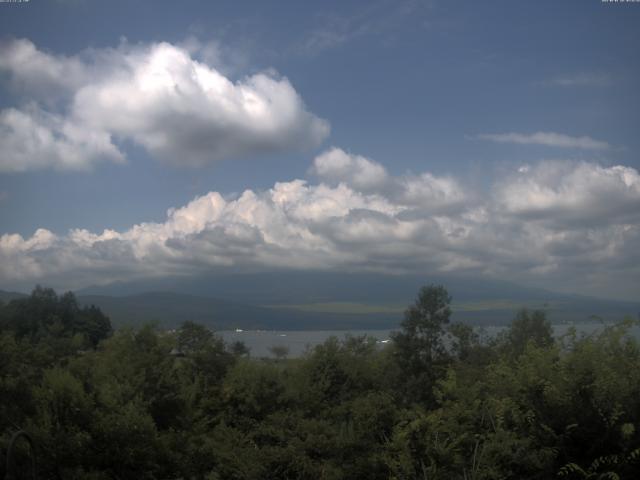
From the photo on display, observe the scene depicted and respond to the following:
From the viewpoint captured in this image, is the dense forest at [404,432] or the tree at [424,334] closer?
the dense forest at [404,432]

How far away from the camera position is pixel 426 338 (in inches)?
1196

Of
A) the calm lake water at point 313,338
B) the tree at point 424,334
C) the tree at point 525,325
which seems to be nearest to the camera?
the calm lake water at point 313,338

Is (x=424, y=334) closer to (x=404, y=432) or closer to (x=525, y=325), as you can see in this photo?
(x=525, y=325)

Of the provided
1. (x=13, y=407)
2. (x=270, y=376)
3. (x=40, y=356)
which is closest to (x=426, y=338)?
(x=270, y=376)

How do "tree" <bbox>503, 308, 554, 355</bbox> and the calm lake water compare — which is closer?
the calm lake water

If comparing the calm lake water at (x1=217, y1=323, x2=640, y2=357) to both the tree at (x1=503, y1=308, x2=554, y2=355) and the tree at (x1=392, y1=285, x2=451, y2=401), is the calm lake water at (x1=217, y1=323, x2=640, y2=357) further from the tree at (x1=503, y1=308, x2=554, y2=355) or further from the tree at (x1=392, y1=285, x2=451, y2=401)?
the tree at (x1=392, y1=285, x2=451, y2=401)

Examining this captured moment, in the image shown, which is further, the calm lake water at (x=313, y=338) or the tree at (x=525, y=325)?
the tree at (x=525, y=325)

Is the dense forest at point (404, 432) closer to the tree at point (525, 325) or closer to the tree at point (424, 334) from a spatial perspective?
the tree at point (424, 334)

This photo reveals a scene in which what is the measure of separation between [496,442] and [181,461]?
6.10 metres

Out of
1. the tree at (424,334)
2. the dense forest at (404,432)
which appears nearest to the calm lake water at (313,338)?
the dense forest at (404,432)

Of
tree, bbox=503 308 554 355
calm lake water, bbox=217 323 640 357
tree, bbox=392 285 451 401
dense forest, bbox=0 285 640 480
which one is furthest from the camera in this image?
tree, bbox=503 308 554 355

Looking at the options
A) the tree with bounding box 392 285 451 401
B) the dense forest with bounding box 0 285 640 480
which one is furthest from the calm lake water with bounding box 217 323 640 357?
the tree with bounding box 392 285 451 401

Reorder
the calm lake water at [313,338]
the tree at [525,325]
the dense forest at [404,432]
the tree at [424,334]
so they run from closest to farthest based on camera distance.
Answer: the dense forest at [404,432] → the calm lake water at [313,338] → the tree at [424,334] → the tree at [525,325]

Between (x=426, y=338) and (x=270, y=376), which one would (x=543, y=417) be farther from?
(x=426, y=338)
